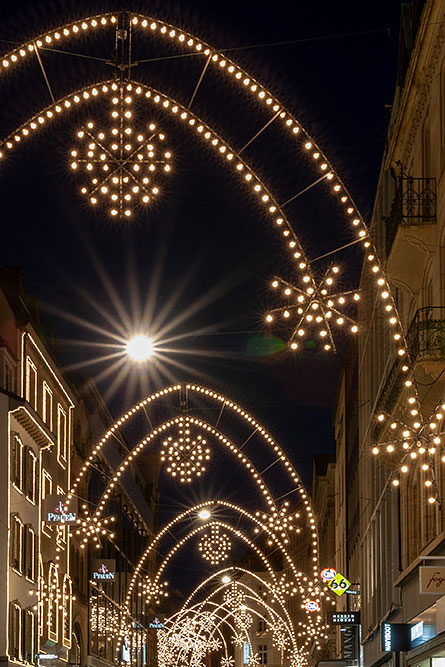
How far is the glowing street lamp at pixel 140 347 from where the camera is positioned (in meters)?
31.1

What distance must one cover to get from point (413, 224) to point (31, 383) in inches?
A: 1204

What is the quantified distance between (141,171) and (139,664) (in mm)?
97528

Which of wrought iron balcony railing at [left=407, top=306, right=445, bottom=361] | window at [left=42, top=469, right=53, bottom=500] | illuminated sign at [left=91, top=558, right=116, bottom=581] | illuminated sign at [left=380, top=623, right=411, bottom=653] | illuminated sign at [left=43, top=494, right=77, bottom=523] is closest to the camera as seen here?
wrought iron balcony railing at [left=407, top=306, right=445, bottom=361]

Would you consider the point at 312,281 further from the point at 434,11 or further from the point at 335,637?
the point at 335,637

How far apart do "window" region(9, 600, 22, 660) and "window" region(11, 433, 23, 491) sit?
4675mm

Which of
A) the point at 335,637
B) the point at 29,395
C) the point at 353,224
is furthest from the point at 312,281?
the point at 335,637

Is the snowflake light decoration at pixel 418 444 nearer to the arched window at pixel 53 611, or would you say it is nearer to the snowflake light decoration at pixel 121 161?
the snowflake light decoration at pixel 121 161

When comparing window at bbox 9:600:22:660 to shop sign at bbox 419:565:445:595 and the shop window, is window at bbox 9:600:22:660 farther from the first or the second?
shop sign at bbox 419:565:445:595

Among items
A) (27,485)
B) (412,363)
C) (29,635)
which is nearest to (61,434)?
(27,485)

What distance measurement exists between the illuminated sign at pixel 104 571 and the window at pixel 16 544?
16237mm

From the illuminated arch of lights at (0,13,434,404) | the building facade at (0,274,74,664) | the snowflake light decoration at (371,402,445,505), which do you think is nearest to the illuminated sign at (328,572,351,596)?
the building facade at (0,274,74,664)

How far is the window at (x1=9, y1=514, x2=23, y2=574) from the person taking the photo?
4919 cm

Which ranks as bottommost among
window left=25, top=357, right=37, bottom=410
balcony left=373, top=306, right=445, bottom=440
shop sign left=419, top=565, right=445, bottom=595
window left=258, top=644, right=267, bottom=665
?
shop sign left=419, top=565, right=445, bottom=595

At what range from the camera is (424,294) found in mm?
31047
